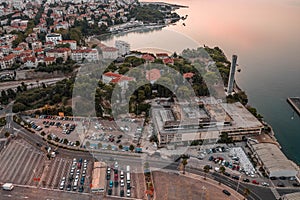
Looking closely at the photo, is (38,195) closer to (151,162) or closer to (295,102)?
(151,162)

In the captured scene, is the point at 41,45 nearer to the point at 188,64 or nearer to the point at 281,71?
the point at 188,64

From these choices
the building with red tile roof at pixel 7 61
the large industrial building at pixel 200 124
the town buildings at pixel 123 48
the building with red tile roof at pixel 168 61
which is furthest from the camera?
the town buildings at pixel 123 48

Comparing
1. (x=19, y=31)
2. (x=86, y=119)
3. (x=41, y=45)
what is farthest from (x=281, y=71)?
(x=19, y=31)

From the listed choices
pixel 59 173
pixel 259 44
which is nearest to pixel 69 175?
pixel 59 173

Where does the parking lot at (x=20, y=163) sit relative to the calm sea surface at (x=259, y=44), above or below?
below

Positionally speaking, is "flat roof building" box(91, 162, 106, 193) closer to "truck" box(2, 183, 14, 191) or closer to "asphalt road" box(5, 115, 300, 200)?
"asphalt road" box(5, 115, 300, 200)

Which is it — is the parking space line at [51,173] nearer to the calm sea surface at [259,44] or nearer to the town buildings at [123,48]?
the calm sea surface at [259,44]

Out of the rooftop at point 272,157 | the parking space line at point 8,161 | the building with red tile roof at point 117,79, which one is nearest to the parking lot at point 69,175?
the parking space line at point 8,161
